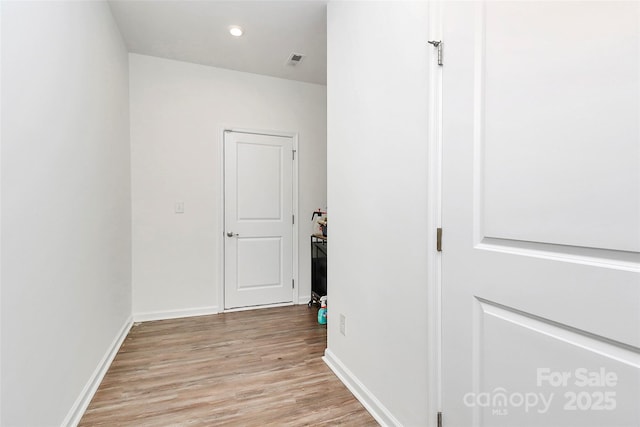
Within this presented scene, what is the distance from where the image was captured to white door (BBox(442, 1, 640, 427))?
79 centimetres

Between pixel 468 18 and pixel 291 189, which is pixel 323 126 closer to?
pixel 291 189

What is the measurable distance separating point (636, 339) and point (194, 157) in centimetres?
355

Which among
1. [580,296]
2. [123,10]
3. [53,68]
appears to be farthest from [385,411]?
[123,10]

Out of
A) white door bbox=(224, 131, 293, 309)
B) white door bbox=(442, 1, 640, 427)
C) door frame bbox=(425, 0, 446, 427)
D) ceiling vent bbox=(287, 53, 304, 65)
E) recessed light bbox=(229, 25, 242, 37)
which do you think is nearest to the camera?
white door bbox=(442, 1, 640, 427)

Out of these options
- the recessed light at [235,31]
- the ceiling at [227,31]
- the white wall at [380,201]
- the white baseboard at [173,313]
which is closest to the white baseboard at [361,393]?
the white wall at [380,201]

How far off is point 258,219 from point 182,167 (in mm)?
992

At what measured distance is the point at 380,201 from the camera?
1738mm

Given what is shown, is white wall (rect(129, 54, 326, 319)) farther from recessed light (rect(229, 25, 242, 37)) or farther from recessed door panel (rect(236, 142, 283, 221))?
recessed light (rect(229, 25, 242, 37))

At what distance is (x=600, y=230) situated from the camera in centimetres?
83

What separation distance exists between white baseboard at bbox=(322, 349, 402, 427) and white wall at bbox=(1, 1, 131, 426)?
1.52 metres

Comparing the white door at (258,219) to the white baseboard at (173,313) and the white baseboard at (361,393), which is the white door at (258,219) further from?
the white baseboard at (361,393)

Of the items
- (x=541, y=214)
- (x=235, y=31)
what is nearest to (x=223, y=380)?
(x=541, y=214)

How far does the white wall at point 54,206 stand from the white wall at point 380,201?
1.55m

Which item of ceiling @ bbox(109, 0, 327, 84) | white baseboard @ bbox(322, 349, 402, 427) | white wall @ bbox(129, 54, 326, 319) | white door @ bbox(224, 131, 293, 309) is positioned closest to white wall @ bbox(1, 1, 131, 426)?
ceiling @ bbox(109, 0, 327, 84)
